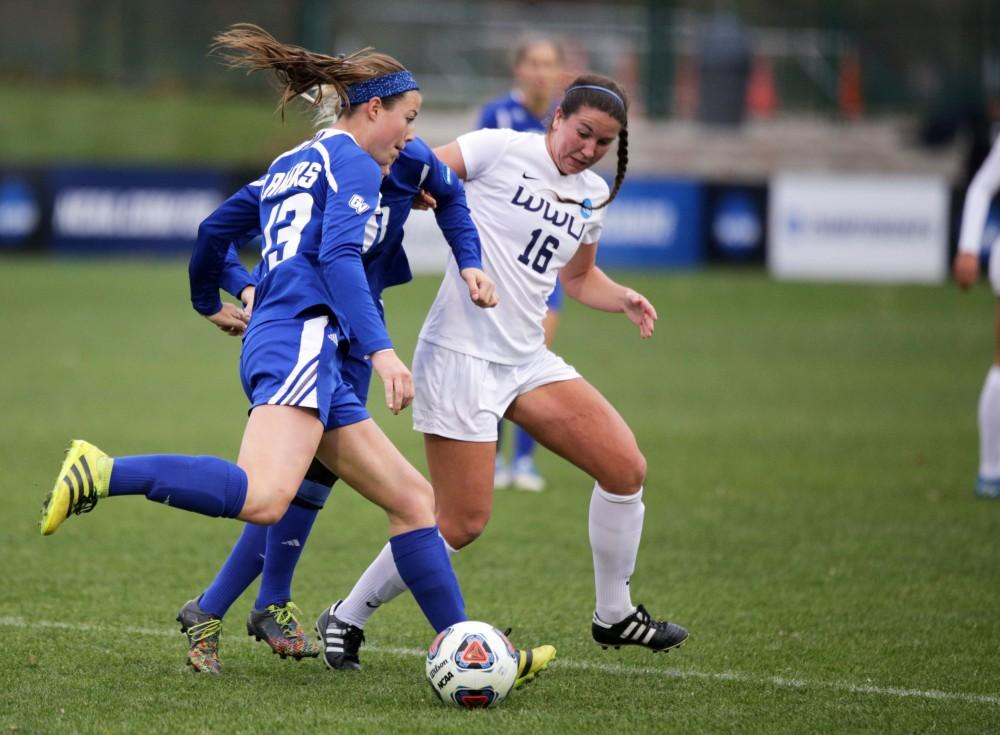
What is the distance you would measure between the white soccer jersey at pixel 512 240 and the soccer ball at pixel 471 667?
1.10 meters

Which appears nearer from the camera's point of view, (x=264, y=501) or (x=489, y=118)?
(x=264, y=501)

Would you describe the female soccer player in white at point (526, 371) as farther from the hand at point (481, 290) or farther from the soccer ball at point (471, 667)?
the soccer ball at point (471, 667)

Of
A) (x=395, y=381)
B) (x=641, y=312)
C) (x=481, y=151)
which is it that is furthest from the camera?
(x=641, y=312)

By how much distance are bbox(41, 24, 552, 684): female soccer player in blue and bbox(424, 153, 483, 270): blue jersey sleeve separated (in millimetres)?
158

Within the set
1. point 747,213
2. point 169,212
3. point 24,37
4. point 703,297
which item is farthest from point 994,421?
point 24,37

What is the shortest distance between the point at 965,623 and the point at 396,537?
2519mm

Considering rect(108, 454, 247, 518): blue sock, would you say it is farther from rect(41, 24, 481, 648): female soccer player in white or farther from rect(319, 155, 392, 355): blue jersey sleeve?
rect(319, 155, 392, 355): blue jersey sleeve

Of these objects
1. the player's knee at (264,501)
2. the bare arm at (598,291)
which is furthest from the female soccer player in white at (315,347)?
the bare arm at (598,291)

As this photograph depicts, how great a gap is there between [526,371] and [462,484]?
1.58 feet

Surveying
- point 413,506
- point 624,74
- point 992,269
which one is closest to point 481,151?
point 413,506

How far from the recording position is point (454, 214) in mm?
5055

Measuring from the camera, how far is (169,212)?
2127 cm

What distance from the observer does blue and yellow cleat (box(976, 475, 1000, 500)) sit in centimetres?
862

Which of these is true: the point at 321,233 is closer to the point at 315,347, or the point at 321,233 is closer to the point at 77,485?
the point at 315,347
